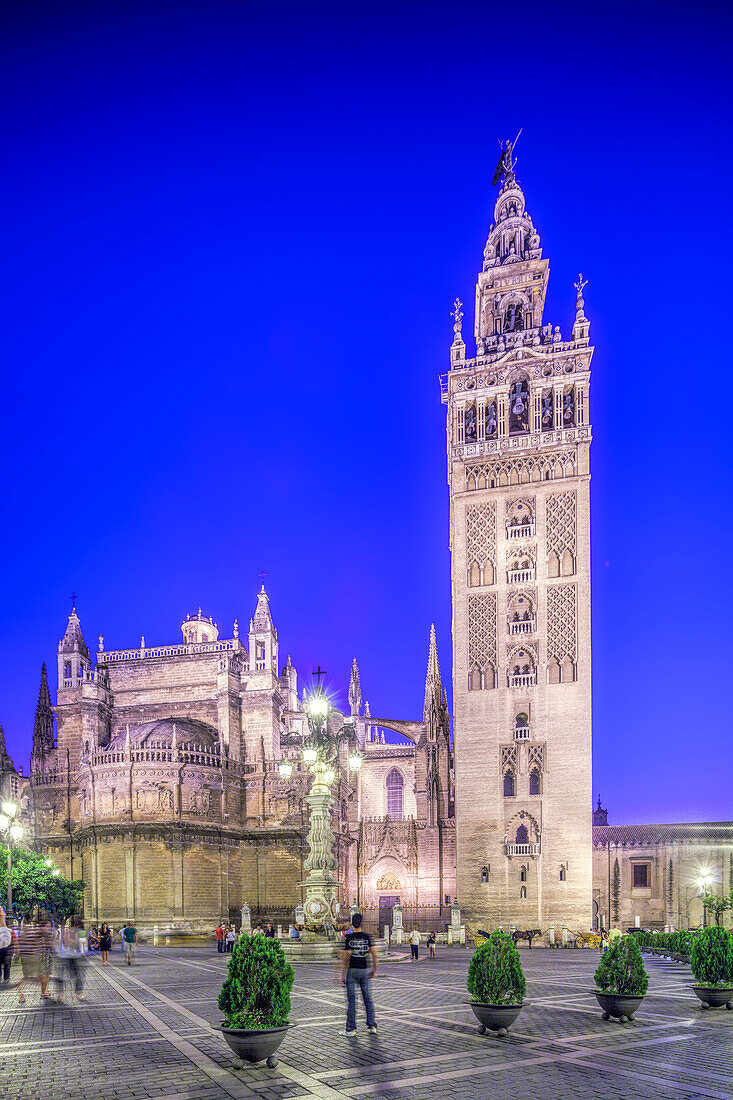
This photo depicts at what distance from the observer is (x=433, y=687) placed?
57.9 meters

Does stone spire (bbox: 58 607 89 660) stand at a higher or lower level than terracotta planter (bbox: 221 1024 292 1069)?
higher

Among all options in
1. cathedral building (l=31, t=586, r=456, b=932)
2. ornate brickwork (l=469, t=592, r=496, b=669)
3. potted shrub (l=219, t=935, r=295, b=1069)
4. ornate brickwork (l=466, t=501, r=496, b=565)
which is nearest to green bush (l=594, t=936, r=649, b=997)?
potted shrub (l=219, t=935, r=295, b=1069)

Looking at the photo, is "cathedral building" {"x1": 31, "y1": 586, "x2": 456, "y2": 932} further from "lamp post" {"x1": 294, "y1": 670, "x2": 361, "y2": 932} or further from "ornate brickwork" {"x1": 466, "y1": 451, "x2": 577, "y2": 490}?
"lamp post" {"x1": 294, "y1": 670, "x2": 361, "y2": 932}

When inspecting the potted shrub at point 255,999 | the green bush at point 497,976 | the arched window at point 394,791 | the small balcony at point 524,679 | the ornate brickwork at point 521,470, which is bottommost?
the arched window at point 394,791

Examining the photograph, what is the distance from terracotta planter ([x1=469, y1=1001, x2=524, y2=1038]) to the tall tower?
34567 millimetres

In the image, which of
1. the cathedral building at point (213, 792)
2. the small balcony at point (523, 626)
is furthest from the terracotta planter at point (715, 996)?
the small balcony at point (523, 626)

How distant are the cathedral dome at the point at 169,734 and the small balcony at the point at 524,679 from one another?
62.4 ft

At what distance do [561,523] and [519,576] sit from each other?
156 inches

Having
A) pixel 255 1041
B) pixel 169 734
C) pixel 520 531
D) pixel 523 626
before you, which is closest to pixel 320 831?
pixel 255 1041

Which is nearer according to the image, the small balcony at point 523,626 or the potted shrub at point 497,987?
the potted shrub at point 497,987

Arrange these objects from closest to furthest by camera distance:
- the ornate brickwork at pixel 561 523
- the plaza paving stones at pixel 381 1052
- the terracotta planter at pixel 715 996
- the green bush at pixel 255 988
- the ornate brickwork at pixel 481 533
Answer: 1. the plaza paving stones at pixel 381 1052
2. the green bush at pixel 255 988
3. the terracotta planter at pixel 715 996
4. the ornate brickwork at pixel 561 523
5. the ornate brickwork at pixel 481 533

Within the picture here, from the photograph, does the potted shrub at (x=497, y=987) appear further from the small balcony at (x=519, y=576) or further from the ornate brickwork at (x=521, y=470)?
the ornate brickwork at (x=521, y=470)

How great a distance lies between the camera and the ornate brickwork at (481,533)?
47.9 metres

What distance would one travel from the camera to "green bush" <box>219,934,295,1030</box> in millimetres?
8875
